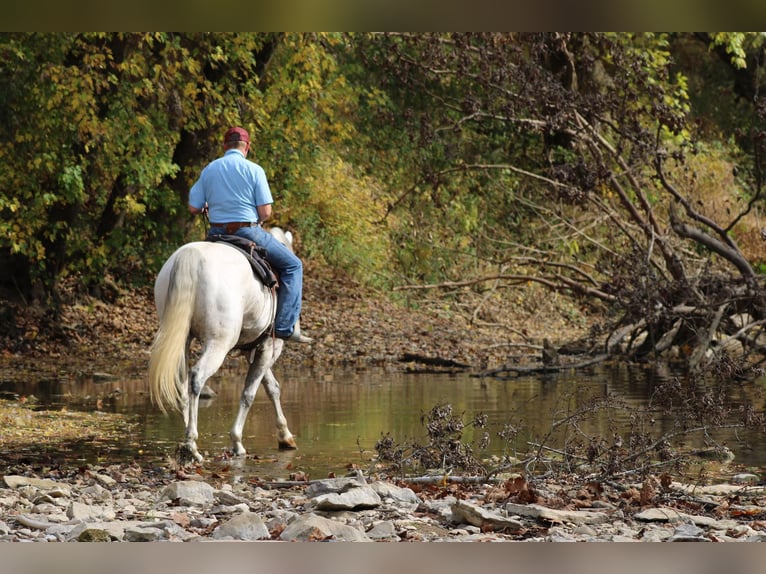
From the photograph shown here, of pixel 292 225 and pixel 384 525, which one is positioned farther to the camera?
pixel 292 225

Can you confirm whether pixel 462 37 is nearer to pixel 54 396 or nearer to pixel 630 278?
pixel 630 278

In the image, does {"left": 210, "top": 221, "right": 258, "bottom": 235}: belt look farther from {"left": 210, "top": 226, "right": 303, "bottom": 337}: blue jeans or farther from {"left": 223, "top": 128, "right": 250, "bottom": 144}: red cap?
{"left": 223, "top": 128, "right": 250, "bottom": 144}: red cap

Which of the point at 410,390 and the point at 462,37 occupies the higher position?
the point at 462,37

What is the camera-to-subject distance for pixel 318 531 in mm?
5473

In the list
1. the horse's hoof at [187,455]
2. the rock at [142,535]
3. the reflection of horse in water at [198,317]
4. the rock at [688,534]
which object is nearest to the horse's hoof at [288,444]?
the reflection of horse in water at [198,317]

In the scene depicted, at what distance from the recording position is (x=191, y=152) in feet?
73.4

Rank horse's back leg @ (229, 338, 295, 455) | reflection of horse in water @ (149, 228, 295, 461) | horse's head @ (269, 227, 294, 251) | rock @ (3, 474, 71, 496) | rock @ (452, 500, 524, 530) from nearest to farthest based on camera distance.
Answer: rock @ (452, 500, 524, 530) → rock @ (3, 474, 71, 496) → reflection of horse in water @ (149, 228, 295, 461) → horse's back leg @ (229, 338, 295, 455) → horse's head @ (269, 227, 294, 251)

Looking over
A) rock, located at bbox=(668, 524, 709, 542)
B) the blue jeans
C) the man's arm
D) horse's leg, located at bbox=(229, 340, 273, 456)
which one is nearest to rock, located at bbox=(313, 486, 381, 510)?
rock, located at bbox=(668, 524, 709, 542)

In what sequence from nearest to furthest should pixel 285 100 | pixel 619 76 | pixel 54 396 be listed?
pixel 54 396 → pixel 619 76 → pixel 285 100

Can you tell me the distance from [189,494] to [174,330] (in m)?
2.56

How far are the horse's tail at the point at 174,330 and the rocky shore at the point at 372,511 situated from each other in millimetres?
1141

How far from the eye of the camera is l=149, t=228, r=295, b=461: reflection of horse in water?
931cm

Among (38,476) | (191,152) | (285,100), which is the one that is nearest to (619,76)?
(285,100)

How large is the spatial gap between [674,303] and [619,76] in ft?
13.0
